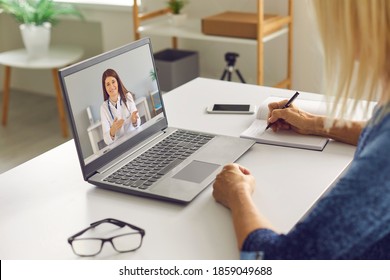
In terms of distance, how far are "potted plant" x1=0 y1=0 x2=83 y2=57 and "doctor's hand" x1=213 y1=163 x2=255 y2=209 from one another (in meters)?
2.61

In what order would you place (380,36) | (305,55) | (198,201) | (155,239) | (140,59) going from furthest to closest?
(305,55)
(140,59)
(198,201)
(155,239)
(380,36)

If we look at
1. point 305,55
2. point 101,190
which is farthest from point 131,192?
point 305,55

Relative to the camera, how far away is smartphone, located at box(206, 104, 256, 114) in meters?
1.76

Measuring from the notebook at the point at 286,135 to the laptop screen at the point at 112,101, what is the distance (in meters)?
0.26

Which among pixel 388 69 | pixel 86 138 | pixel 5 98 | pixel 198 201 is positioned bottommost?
pixel 5 98

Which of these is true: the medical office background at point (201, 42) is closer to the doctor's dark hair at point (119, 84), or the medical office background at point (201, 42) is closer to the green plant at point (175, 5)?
the green plant at point (175, 5)

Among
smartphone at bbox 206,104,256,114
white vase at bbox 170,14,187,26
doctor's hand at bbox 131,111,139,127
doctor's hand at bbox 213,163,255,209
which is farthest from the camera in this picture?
white vase at bbox 170,14,187,26

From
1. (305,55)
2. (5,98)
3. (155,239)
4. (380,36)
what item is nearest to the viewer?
(380,36)

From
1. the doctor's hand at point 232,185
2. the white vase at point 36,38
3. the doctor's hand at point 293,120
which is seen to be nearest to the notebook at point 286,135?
the doctor's hand at point 293,120

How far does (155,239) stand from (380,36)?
0.53 meters

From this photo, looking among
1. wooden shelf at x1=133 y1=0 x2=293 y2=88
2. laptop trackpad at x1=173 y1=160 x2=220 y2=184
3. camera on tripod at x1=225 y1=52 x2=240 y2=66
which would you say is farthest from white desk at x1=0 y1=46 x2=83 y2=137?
laptop trackpad at x1=173 y1=160 x2=220 y2=184

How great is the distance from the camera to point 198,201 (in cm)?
126

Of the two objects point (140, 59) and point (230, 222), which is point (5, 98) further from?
point (230, 222)

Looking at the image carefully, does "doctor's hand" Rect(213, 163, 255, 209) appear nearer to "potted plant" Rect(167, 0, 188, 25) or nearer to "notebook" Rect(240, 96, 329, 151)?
"notebook" Rect(240, 96, 329, 151)
